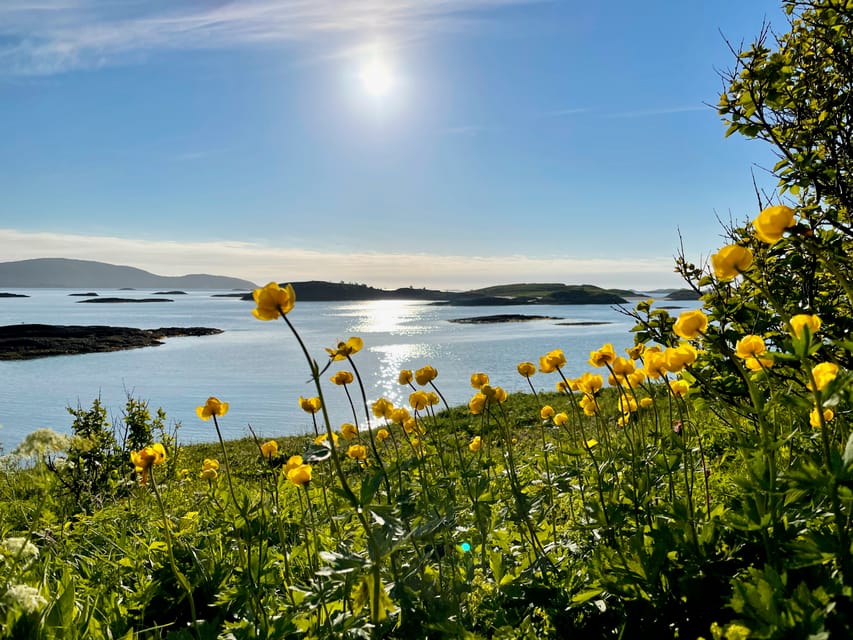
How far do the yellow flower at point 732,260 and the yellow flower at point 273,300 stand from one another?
1.04m

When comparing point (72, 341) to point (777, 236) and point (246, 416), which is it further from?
point (777, 236)

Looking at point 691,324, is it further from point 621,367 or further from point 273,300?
point 273,300

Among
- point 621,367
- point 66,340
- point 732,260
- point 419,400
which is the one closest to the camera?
point 732,260

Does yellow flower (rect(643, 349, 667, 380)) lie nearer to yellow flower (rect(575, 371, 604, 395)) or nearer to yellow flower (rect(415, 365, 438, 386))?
yellow flower (rect(575, 371, 604, 395))

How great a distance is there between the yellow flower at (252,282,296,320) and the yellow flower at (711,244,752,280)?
1.04m

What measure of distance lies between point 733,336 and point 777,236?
204 centimetres

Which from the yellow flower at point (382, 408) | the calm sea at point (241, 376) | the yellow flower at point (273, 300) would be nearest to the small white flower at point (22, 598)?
the yellow flower at point (273, 300)

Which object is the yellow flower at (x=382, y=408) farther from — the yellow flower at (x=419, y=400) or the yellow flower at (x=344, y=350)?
the yellow flower at (x=344, y=350)

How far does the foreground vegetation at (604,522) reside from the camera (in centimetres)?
119

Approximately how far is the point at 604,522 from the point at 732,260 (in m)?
0.96

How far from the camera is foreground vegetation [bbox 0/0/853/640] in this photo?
1.19 m

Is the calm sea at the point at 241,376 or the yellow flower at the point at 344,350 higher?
the yellow flower at the point at 344,350

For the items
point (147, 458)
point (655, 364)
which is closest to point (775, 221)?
point (655, 364)

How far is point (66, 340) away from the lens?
3038cm
